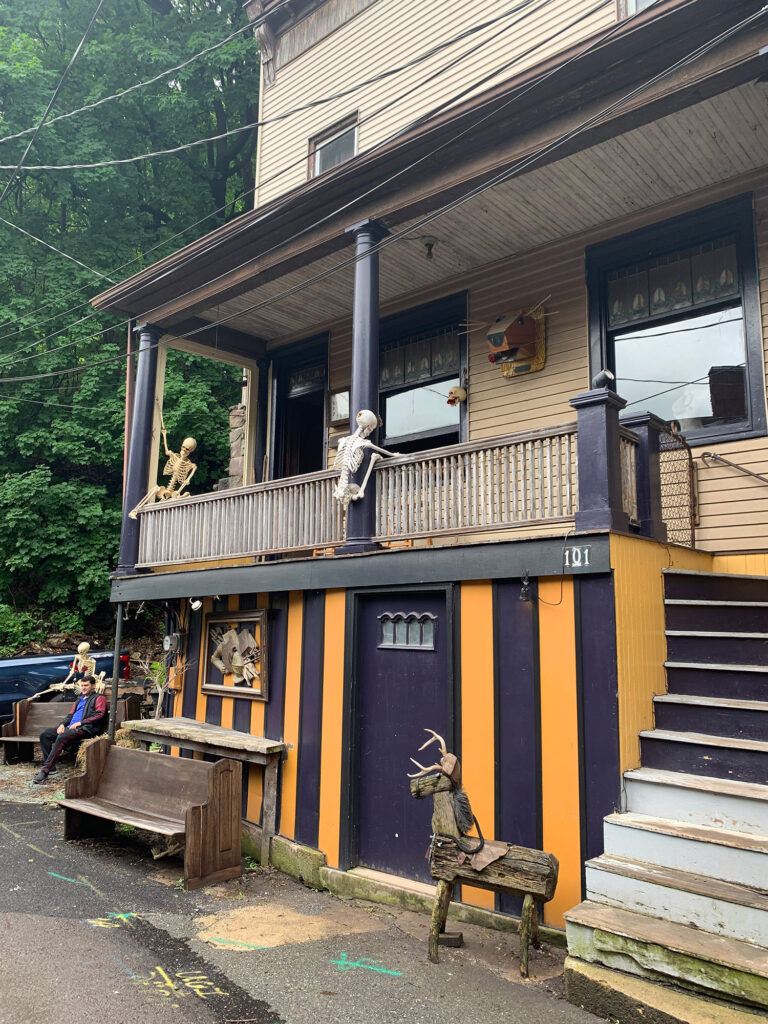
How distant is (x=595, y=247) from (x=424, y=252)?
6.48ft

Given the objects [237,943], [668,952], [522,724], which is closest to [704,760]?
[522,724]

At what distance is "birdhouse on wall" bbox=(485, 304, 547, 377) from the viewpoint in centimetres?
870

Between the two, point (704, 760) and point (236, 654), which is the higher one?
point (236, 654)

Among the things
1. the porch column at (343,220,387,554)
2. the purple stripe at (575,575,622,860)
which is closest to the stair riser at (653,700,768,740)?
the purple stripe at (575,575,622,860)

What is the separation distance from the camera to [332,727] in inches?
271

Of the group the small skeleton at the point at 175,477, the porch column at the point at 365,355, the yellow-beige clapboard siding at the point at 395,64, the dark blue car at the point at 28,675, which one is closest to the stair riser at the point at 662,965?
the porch column at the point at 365,355

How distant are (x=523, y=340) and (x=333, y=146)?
533cm

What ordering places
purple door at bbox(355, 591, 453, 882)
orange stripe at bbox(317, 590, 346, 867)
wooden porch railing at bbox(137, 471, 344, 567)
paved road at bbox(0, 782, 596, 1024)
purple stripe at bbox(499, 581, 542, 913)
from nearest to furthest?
paved road at bbox(0, 782, 596, 1024), purple stripe at bbox(499, 581, 542, 913), purple door at bbox(355, 591, 453, 882), orange stripe at bbox(317, 590, 346, 867), wooden porch railing at bbox(137, 471, 344, 567)

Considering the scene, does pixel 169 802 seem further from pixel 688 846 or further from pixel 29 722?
pixel 29 722

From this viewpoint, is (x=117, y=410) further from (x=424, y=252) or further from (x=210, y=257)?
(x=424, y=252)

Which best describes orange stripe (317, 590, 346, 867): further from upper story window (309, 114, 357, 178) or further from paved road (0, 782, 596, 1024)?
upper story window (309, 114, 357, 178)

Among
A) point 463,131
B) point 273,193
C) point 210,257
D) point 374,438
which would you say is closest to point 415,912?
point 374,438

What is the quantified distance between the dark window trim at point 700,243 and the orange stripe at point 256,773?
15.3 feet

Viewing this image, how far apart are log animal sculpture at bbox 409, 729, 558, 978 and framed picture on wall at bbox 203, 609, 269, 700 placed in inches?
132
